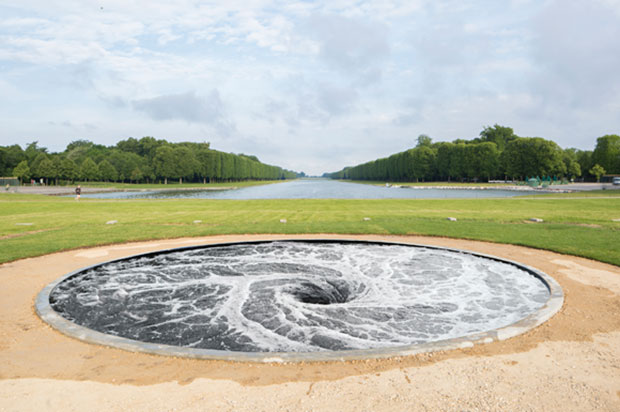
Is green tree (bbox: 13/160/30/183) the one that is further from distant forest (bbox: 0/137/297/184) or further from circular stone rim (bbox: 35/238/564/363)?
circular stone rim (bbox: 35/238/564/363)

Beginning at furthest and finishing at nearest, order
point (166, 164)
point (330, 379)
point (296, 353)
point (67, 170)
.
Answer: point (166, 164) < point (67, 170) < point (296, 353) < point (330, 379)

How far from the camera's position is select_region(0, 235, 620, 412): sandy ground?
364cm

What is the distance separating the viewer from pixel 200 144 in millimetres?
168125

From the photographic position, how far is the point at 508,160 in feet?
281

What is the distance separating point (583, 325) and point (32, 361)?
27.1 feet

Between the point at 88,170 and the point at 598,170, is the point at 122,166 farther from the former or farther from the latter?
the point at 598,170

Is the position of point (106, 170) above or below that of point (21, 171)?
above

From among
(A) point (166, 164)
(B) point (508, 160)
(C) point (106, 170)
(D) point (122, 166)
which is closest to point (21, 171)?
(C) point (106, 170)

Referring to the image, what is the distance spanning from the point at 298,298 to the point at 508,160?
303 feet

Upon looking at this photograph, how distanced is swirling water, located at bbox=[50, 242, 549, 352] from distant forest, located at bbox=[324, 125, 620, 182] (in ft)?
274

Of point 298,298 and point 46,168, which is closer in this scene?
point 298,298

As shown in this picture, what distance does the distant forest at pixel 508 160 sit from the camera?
8000 cm

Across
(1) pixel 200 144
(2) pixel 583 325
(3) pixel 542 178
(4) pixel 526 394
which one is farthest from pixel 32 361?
(1) pixel 200 144

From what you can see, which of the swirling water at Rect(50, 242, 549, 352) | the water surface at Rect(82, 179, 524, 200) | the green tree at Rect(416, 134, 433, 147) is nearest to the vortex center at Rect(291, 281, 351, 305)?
the swirling water at Rect(50, 242, 549, 352)
